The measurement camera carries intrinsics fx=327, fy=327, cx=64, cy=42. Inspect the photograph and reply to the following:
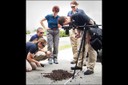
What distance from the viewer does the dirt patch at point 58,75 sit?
11.7 ft

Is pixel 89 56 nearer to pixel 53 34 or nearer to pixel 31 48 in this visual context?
pixel 53 34

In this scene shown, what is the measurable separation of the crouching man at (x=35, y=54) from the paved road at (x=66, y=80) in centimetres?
7

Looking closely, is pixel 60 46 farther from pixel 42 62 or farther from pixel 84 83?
pixel 84 83

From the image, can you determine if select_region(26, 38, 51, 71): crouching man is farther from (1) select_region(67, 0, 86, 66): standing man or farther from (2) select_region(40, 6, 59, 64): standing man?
(1) select_region(67, 0, 86, 66): standing man

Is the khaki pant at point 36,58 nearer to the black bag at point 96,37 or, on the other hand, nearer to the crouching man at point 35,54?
the crouching man at point 35,54

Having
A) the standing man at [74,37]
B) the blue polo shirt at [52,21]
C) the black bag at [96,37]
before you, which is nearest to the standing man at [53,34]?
the blue polo shirt at [52,21]

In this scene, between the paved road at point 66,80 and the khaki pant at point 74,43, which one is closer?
the paved road at point 66,80

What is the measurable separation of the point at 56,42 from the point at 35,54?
311 millimetres

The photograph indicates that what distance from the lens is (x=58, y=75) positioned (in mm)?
3572

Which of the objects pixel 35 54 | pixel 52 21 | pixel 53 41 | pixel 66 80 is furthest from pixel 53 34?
pixel 66 80

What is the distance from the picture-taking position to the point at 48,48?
13.2 feet
